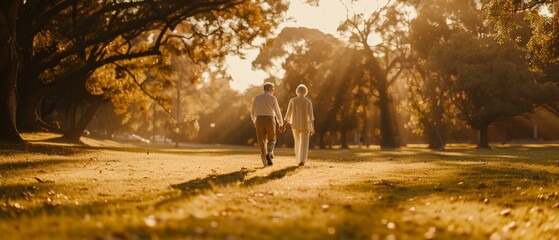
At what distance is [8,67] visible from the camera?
20.8 meters

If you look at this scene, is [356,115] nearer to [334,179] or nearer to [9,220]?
[334,179]

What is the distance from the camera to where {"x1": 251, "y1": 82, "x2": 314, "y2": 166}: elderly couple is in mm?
13695

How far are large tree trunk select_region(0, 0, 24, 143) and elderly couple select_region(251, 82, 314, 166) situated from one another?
1145cm

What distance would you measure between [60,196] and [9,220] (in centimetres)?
219

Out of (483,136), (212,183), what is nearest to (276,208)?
(212,183)

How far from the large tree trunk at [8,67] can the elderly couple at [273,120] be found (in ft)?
37.6

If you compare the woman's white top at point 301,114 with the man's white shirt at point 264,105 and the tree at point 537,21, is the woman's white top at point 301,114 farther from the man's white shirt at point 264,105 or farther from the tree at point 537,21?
the tree at point 537,21

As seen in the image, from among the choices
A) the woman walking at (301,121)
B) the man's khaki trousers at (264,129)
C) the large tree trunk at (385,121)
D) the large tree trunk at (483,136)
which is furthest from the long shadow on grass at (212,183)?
the large tree trunk at (483,136)

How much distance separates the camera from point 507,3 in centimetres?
1700

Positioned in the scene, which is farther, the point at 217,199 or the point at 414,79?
the point at 414,79

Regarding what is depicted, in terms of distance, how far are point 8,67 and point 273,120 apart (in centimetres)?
1260

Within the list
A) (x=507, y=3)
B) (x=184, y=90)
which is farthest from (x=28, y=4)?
(x=184, y=90)

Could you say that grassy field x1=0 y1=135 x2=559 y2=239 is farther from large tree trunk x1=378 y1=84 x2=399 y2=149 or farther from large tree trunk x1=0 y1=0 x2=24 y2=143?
large tree trunk x1=378 y1=84 x2=399 y2=149

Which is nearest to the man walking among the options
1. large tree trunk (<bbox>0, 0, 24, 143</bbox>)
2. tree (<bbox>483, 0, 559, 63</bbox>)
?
tree (<bbox>483, 0, 559, 63</bbox>)
